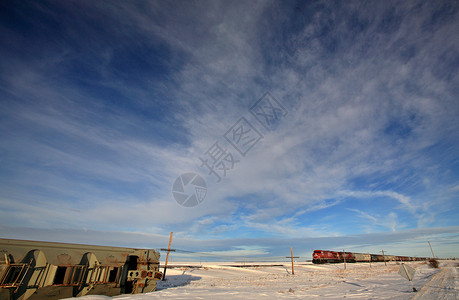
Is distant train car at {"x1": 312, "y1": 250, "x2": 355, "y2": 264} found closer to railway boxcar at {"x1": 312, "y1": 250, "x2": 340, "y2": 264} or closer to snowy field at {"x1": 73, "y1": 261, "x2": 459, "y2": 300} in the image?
railway boxcar at {"x1": 312, "y1": 250, "x2": 340, "y2": 264}

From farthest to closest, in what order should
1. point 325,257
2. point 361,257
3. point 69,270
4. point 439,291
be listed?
point 361,257, point 325,257, point 439,291, point 69,270

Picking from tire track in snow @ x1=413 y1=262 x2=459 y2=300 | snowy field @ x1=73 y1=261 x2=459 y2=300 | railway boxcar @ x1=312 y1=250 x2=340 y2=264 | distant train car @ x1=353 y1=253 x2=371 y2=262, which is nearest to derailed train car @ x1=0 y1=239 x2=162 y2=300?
snowy field @ x1=73 y1=261 x2=459 y2=300

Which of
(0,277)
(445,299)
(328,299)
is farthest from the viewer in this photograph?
(328,299)

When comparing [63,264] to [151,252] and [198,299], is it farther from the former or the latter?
[198,299]

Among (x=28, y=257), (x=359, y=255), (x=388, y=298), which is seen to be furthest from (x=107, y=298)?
(x=359, y=255)

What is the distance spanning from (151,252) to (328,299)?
1023cm

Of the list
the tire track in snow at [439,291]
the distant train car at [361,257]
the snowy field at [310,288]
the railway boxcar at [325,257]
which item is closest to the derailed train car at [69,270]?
the snowy field at [310,288]

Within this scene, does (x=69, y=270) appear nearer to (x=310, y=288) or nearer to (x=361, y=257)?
(x=310, y=288)

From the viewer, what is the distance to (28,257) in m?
8.52

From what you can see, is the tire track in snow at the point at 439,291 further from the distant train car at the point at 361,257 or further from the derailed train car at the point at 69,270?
the distant train car at the point at 361,257

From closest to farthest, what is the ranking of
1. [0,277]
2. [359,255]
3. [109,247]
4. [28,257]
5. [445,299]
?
[0,277] < [28,257] < [445,299] < [109,247] < [359,255]

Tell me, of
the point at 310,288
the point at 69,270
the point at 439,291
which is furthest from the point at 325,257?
the point at 69,270

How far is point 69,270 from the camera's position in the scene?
937 cm

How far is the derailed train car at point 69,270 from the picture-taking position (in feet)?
26.5
